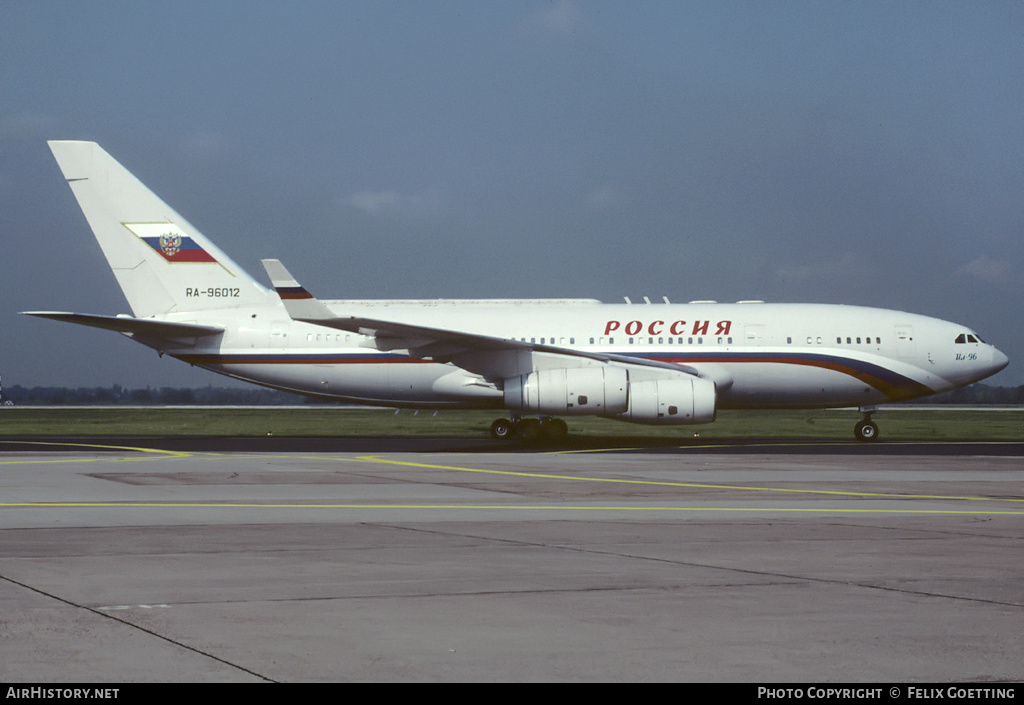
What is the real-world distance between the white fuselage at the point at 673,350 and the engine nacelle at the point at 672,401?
243 centimetres

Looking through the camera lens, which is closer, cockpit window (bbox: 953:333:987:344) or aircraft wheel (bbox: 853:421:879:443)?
aircraft wheel (bbox: 853:421:879:443)

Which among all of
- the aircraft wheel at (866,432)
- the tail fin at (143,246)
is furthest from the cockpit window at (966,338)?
the tail fin at (143,246)

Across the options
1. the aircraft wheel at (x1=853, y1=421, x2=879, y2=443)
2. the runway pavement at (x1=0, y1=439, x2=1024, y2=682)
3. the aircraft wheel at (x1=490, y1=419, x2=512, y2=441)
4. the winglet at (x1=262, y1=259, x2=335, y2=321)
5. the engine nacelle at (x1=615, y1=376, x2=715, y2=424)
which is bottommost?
the runway pavement at (x1=0, y1=439, x2=1024, y2=682)

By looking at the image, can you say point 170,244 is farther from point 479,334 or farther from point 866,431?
point 866,431

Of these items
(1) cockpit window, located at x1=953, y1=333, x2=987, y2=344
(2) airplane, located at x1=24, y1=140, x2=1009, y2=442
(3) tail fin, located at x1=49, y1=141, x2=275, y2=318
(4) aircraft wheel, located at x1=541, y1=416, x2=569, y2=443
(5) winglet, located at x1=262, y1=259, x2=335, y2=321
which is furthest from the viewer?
(3) tail fin, located at x1=49, y1=141, x2=275, y2=318

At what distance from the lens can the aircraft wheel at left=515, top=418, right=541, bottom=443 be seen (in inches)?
1227

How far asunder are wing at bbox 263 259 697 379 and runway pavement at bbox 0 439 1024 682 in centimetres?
904

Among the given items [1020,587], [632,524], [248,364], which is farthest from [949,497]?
[248,364]

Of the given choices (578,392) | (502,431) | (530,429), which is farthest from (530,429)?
(578,392)

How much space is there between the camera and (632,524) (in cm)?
1223

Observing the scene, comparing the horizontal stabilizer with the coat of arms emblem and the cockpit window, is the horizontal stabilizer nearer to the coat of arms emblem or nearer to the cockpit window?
the coat of arms emblem

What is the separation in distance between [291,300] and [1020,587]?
2085 cm

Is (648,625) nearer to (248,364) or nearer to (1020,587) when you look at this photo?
(1020,587)

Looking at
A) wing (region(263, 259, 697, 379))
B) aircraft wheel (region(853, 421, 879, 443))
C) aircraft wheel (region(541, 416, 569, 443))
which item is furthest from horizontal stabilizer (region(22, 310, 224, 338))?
aircraft wheel (region(853, 421, 879, 443))
